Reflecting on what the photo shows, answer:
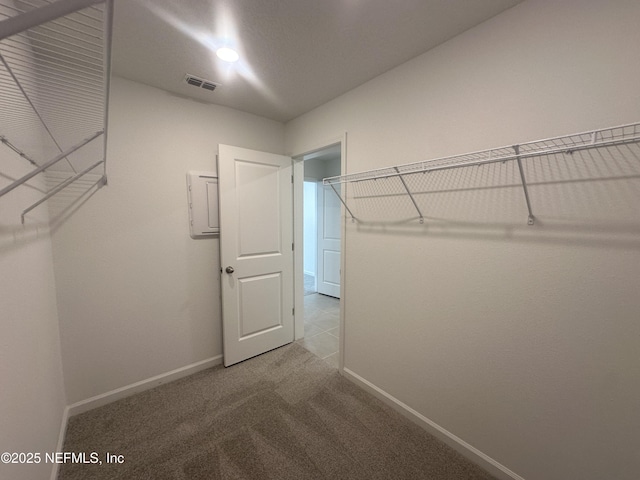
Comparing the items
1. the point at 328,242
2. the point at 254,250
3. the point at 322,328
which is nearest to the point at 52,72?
the point at 254,250

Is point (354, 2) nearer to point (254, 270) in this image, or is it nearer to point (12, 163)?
point (12, 163)

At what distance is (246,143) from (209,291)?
4.63 feet

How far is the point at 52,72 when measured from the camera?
721 mm

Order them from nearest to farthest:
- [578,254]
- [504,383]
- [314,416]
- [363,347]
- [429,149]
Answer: [578,254] < [504,383] < [429,149] < [314,416] < [363,347]

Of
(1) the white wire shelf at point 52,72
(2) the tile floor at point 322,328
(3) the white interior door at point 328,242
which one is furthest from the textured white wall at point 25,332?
(3) the white interior door at point 328,242

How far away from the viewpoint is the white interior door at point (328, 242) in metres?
4.29

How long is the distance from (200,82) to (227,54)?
454mm

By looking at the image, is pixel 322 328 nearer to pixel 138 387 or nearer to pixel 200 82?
pixel 138 387

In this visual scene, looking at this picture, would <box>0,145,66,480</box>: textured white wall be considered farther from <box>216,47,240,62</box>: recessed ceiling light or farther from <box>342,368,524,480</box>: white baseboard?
<box>342,368,524,480</box>: white baseboard

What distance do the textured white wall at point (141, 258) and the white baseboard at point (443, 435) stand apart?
1.47 m

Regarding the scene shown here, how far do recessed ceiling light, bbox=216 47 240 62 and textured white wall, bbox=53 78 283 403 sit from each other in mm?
698

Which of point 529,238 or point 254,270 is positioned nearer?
point 529,238

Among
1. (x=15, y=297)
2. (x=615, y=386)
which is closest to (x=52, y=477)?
(x=15, y=297)

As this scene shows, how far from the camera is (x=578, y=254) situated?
112cm
